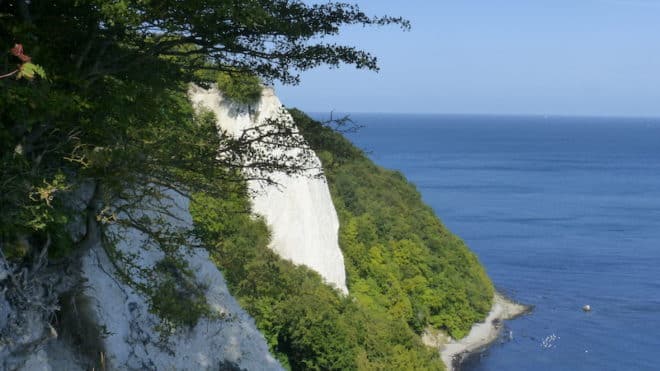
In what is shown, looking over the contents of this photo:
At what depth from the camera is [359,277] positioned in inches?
1879

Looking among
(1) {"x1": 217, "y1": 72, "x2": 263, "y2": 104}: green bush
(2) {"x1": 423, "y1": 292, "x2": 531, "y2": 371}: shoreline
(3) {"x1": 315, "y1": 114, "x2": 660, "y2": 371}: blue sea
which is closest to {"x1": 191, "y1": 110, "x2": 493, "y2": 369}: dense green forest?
(2) {"x1": 423, "y1": 292, "x2": 531, "y2": 371}: shoreline

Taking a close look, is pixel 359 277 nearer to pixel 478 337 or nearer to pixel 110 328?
pixel 478 337

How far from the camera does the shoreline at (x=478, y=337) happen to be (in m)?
53.1

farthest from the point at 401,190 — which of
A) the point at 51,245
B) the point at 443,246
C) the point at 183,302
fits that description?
the point at 51,245

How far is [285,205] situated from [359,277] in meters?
14.0

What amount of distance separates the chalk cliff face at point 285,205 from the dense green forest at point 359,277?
134cm

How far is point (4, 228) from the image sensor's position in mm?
9430

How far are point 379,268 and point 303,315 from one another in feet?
69.5

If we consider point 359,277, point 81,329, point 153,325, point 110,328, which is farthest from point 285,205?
point 81,329

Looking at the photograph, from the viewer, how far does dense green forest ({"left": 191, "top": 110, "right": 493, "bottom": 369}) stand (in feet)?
54.1

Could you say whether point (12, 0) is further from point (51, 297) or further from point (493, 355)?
point (493, 355)

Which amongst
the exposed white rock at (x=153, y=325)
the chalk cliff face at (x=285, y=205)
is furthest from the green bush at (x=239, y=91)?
the exposed white rock at (x=153, y=325)

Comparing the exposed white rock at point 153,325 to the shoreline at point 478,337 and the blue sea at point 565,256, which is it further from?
the shoreline at point 478,337

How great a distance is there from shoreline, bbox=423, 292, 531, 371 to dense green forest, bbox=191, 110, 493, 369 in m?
0.78
